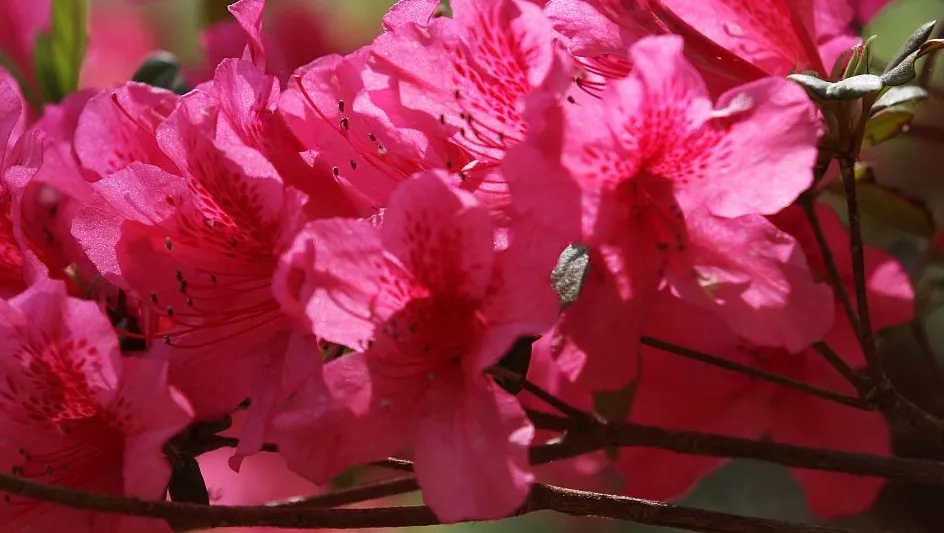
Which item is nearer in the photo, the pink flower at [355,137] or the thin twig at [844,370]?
the pink flower at [355,137]

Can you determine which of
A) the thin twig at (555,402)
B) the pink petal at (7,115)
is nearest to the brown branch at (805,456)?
the thin twig at (555,402)

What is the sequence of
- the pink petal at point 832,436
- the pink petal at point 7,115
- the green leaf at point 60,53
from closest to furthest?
the pink petal at point 7,115 < the pink petal at point 832,436 < the green leaf at point 60,53

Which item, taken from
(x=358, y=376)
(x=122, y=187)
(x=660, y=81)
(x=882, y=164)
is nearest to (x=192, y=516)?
(x=358, y=376)

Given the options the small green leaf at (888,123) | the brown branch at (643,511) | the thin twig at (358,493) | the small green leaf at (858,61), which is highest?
the small green leaf at (858,61)

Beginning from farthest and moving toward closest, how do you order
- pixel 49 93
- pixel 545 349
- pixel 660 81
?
pixel 49 93 < pixel 545 349 < pixel 660 81

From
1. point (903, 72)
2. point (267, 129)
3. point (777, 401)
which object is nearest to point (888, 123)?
point (903, 72)

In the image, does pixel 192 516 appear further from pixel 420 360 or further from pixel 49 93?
pixel 49 93

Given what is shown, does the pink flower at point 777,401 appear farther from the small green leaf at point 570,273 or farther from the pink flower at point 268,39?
the pink flower at point 268,39
